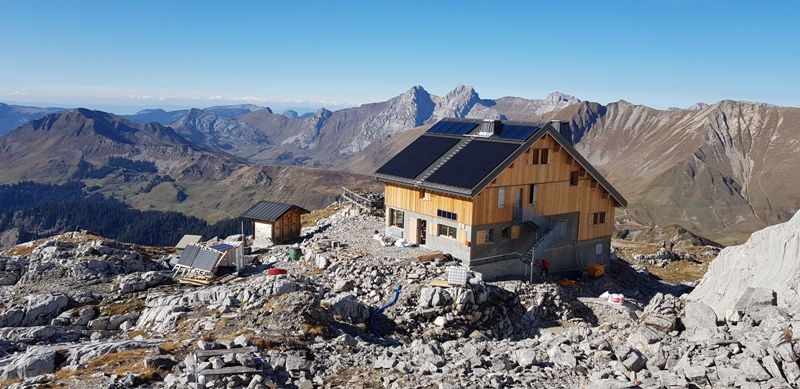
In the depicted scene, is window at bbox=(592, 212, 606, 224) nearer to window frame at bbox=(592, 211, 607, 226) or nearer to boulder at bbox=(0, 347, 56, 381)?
window frame at bbox=(592, 211, 607, 226)

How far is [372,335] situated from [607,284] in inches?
890

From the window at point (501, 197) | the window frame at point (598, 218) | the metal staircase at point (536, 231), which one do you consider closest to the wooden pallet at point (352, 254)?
the window at point (501, 197)

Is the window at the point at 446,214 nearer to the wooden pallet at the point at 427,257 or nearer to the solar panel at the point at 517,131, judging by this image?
the wooden pallet at the point at 427,257

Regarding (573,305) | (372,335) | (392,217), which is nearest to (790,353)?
(372,335)

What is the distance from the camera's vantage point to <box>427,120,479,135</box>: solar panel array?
44562 mm

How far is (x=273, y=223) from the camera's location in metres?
44.1

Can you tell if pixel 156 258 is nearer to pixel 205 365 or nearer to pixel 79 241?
pixel 79 241

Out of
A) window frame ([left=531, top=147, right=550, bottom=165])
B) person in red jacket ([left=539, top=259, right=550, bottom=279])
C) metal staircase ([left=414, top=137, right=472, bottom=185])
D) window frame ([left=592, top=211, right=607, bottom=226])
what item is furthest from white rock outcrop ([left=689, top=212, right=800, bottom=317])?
metal staircase ([left=414, top=137, right=472, bottom=185])

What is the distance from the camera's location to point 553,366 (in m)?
18.6

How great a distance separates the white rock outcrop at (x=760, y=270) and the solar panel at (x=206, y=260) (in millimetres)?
27140

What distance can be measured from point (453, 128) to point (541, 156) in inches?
350

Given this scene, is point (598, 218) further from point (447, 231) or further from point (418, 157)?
point (418, 157)

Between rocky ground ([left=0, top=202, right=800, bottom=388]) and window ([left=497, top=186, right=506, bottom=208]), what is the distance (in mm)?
5248

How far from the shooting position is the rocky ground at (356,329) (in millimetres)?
17250
